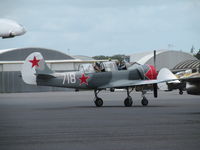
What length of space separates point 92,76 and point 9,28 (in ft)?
35.9

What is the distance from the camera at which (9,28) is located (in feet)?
119

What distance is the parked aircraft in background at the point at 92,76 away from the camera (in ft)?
87.8

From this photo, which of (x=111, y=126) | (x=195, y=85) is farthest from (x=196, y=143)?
(x=195, y=85)

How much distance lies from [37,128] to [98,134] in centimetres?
242

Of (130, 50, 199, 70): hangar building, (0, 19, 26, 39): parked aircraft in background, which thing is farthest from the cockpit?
(130, 50, 199, 70): hangar building

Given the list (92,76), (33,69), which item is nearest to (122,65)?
(92,76)

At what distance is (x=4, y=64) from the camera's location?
248ft

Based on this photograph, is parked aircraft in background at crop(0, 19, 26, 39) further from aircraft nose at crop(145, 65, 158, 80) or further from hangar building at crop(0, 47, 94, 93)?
hangar building at crop(0, 47, 94, 93)

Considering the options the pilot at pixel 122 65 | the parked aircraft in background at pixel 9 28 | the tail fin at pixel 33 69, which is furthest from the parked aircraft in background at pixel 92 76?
the parked aircraft in background at pixel 9 28

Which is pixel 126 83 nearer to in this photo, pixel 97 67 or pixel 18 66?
pixel 97 67

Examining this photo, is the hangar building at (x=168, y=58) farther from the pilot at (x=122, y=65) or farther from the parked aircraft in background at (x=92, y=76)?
the parked aircraft in background at (x=92, y=76)

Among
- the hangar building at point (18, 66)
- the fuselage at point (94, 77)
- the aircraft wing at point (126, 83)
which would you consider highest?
the hangar building at point (18, 66)

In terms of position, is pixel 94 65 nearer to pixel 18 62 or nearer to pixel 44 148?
pixel 44 148

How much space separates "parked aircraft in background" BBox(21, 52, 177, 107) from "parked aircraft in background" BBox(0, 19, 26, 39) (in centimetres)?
923
